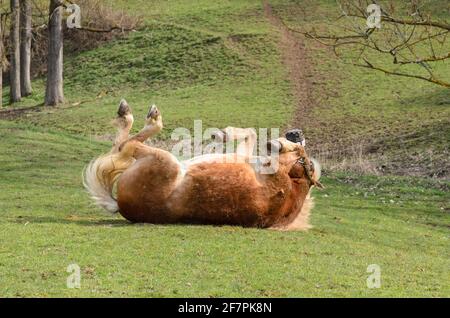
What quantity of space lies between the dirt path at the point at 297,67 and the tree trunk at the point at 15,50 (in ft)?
47.2

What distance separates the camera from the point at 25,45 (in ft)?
136

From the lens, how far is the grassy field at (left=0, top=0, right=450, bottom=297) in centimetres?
828

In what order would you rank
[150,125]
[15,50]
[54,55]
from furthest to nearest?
[15,50] < [54,55] < [150,125]

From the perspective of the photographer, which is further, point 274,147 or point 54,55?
point 54,55

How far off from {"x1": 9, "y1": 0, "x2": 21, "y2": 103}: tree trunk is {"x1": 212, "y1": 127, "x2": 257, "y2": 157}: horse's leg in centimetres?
2934

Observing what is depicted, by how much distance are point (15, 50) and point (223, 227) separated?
31169 mm

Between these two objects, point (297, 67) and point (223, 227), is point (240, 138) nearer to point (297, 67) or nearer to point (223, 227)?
point (223, 227)

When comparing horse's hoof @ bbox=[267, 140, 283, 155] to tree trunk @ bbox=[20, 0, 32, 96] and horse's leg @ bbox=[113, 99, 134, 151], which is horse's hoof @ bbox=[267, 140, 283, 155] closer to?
horse's leg @ bbox=[113, 99, 134, 151]

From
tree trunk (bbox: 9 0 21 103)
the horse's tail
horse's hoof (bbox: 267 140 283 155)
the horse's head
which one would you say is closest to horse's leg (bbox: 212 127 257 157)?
horse's hoof (bbox: 267 140 283 155)

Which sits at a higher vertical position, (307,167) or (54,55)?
(54,55)

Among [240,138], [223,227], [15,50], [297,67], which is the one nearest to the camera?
[223,227]

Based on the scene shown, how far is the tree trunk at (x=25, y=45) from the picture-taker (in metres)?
39.6

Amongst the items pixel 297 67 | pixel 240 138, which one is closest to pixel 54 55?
pixel 297 67

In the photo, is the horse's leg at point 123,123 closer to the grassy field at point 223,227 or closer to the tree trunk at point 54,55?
the grassy field at point 223,227
